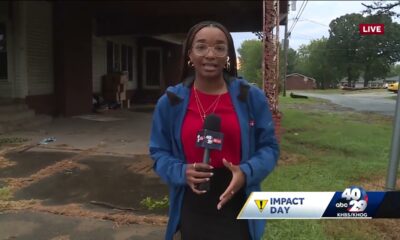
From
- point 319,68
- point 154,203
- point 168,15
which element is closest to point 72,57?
point 168,15

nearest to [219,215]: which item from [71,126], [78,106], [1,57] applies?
[71,126]

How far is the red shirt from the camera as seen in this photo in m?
2.14

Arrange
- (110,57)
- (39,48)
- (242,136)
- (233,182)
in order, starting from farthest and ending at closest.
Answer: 1. (110,57)
2. (39,48)
3. (242,136)
4. (233,182)

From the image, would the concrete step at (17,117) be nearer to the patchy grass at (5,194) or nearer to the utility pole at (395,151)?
the patchy grass at (5,194)

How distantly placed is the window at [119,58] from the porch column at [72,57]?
355 centimetres

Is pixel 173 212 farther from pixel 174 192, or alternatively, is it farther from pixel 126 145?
pixel 126 145

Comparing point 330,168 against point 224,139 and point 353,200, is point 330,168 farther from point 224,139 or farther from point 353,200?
point 224,139

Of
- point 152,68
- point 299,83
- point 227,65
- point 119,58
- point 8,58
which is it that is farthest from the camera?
point 299,83

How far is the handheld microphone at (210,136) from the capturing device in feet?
6.31

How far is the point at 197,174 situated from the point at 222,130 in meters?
0.27

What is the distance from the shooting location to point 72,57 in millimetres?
13680

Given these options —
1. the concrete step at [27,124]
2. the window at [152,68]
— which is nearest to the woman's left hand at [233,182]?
the concrete step at [27,124]

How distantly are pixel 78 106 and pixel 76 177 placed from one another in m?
7.85

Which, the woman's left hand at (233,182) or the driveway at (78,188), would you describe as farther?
the driveway at (78,188)
